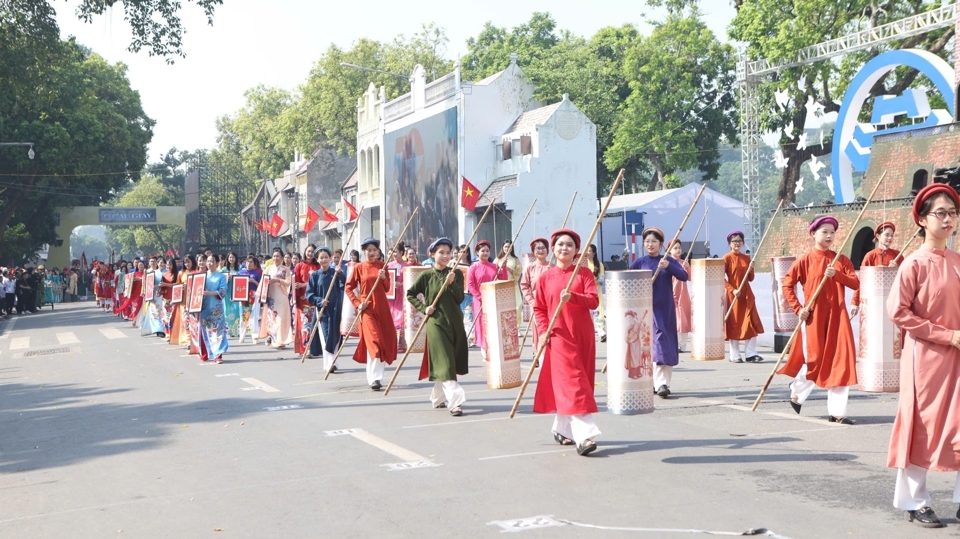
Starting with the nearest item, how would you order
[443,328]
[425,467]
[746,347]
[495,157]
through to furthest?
[425,467] < [443,328] < [746,347] < [495,157]

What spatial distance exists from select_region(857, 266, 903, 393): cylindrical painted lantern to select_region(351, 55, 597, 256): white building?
28129mm

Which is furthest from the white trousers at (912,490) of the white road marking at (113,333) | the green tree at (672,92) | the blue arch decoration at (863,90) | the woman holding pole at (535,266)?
the green tree at (672,92)

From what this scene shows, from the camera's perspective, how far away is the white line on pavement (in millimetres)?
8133

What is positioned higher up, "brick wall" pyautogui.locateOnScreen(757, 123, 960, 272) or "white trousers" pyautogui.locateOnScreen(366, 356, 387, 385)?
"brick wall" pyautogui.locateOnScreen(757, 123, 960, 272)

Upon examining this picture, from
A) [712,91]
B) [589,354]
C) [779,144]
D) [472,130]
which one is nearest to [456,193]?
[472,130]

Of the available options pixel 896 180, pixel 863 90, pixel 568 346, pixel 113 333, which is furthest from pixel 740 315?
pixel 863 90

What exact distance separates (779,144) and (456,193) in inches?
530

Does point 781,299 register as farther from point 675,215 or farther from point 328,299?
point 675,215

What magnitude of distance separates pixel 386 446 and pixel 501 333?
70.4 inches

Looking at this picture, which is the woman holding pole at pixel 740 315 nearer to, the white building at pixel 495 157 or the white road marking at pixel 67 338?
the white road marking at pixel 67 338

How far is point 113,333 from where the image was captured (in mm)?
26516

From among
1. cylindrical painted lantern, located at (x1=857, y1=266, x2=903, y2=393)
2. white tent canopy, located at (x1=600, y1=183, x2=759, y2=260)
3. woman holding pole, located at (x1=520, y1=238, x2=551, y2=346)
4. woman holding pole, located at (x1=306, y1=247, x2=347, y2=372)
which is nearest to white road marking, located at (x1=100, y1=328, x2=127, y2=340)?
woman holding pole, located at (x1=306, y1=247, x2=347, y2=372)

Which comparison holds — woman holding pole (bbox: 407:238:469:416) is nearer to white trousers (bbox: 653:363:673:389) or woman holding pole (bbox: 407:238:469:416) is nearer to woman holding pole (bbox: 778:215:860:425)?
white trousers (bbox: 653:363:673:389)

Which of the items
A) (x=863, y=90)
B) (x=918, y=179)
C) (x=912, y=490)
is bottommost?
(x=912, y=490)
